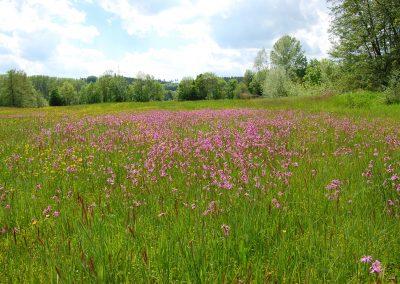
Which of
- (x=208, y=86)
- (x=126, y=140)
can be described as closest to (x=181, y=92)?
(x=208, y=86)

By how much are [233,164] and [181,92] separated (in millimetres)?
130476

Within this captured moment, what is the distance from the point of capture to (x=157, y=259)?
2707 millimetres

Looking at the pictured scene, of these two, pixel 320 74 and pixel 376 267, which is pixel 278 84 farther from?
pixel 376 267

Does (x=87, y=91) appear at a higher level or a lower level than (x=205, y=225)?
higher

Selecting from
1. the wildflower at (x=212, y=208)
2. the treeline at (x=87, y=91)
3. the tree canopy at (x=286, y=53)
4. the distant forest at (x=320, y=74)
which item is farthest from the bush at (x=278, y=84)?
the treeline at (x=87, y=91)

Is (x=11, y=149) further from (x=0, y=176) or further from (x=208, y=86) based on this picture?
(x=208, y=86)

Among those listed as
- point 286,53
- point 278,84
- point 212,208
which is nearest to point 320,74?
point 286,53

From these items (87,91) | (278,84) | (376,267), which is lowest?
(376,267)

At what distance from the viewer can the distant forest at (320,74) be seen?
2862 centimetres

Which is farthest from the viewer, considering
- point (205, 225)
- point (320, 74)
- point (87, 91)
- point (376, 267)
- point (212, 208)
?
point (87, 91)

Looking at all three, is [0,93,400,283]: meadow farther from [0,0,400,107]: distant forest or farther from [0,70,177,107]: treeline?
[0,70,177,107]: treeline

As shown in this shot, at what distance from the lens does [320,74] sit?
83.1 metres

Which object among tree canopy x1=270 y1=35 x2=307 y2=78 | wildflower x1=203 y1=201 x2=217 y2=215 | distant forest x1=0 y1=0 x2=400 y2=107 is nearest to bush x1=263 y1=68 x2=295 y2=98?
distant forest x1=0 y1=0 x2=400 y2=107

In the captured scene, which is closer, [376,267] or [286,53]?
[376,267]
